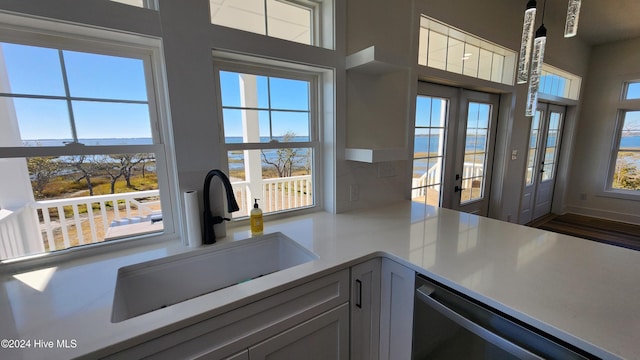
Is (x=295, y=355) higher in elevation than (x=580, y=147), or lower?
lower

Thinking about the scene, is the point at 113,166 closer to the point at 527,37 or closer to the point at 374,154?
the point at 374,154

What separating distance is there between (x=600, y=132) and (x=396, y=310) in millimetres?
5324

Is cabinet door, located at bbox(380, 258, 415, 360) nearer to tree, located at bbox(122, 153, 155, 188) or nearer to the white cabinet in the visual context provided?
the white cabinet

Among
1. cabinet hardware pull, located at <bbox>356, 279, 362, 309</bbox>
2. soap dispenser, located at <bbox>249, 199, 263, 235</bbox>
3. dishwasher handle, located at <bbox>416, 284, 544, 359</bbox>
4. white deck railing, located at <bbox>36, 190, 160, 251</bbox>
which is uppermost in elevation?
white deck railing, located at <bbox>36, 190, 160, 251</bbox>

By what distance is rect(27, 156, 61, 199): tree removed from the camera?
1.09 metres

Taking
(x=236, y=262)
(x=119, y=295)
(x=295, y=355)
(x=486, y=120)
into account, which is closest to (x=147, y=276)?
(x=119, y=295)

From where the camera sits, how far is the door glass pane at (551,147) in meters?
3.98

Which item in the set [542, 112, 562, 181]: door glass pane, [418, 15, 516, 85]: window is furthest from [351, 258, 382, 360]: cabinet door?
[542, 112, 562, 181]: door glass pane

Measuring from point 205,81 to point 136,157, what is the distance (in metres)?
0.53

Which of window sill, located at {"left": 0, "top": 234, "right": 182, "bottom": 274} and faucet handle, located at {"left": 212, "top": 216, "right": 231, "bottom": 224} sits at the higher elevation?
faucet handle, located at {"left": 212, "top": 216, "right": 231, "bottom": 224}

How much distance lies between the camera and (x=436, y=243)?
126 cm

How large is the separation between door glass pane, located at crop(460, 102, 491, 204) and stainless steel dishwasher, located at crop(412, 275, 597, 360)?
6.85ft

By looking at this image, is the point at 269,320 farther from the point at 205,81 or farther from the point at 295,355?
the point at 205,81

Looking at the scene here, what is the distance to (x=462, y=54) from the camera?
245cm
